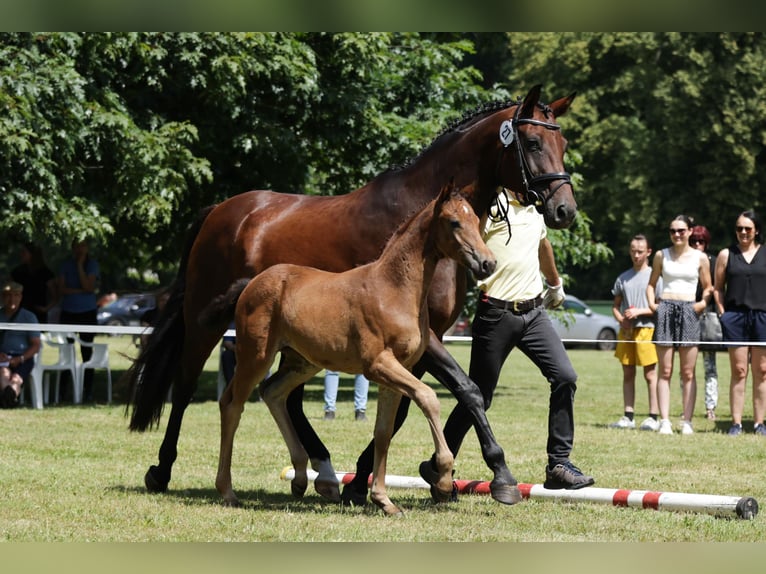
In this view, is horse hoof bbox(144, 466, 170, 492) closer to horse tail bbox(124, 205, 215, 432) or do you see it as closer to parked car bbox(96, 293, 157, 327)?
horse tail bbox(124, 205, 215, 432)

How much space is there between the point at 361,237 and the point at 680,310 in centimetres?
693

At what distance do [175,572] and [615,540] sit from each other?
2955 mm

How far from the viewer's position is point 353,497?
8000 millimetres

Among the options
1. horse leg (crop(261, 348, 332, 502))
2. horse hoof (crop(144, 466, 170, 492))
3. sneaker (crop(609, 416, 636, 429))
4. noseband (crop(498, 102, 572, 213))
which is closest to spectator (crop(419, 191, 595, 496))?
noseband (crop(498, 102, 572, 213))

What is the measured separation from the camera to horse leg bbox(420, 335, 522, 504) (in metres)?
7.28

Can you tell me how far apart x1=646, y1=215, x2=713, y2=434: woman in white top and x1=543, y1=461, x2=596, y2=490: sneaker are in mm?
5867

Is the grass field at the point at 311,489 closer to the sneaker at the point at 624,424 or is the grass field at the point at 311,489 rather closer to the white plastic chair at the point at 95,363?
the sneaker at the point at 624,424

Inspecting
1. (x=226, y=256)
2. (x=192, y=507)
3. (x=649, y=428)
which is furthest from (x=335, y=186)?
(x=192, y=507)

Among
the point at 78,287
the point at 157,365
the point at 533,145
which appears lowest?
the point at 157,365

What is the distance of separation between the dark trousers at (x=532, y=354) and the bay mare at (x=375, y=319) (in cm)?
88

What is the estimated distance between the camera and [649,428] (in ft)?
46.2

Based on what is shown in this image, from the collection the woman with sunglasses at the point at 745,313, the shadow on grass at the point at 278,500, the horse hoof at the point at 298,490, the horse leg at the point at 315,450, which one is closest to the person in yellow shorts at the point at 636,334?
the woman with sunglasses at the point at 745,313

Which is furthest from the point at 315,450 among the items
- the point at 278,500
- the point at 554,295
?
the point at 554,295

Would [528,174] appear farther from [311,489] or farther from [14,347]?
[14,347]
